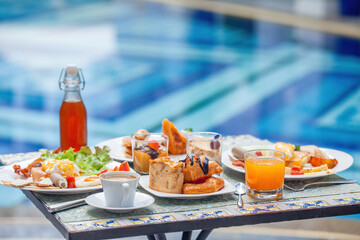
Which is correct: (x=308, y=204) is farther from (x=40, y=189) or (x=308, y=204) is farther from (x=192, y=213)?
(x=40, y=189)

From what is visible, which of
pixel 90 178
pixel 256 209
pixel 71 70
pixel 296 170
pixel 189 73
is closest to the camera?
pixel 256 209

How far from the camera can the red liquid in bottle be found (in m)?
1.80

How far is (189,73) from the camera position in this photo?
7.61m

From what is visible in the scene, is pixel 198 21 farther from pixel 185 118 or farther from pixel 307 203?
pixel 307 203

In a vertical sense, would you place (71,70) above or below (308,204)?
above

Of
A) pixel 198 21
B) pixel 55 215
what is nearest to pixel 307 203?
pixel 55 215

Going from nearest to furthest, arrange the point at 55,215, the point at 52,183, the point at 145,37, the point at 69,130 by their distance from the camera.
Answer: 1. the point at 55,215
2. the point at 52,183
3. the point at 69,130
4. the point at 145,37

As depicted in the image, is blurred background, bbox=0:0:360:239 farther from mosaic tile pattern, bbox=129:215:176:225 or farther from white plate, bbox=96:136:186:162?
mosaic tile pattern, bbox=129:215:176:225

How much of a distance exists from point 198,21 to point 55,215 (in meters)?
9.16

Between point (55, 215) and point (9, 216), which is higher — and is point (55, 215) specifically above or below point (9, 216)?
above

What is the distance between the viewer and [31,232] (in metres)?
2.95

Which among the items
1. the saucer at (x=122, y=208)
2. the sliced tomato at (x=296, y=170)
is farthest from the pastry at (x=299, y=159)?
the saucer at (x=122, y=208)

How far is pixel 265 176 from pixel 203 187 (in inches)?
6.1

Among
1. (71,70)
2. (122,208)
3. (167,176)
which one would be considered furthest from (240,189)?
(71,70)
